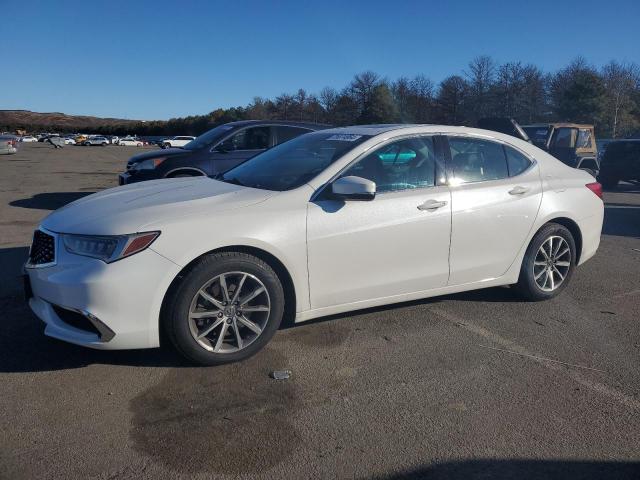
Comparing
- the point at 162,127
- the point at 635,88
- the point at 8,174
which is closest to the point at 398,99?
the point at 635,88

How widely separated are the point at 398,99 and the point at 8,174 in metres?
31.2

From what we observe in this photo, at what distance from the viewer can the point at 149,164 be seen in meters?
9.41

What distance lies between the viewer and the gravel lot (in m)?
2.75

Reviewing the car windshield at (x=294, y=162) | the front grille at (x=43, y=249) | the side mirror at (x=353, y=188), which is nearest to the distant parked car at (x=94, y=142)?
the car windshield at (x=294, y=162)

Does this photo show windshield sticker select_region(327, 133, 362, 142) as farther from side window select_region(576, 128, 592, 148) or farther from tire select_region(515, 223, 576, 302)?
side window select_region(576, 128, 592, 148)

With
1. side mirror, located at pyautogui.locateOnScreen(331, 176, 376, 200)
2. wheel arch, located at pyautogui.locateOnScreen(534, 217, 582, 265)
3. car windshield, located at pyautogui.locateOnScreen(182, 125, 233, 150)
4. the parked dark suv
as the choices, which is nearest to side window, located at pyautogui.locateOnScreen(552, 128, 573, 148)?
the parked dark suv

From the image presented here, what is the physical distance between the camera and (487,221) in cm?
467

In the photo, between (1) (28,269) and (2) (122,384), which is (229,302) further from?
(1) (28,269)

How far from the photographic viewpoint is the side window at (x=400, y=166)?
4344mm

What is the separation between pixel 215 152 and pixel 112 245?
6310 millimetres

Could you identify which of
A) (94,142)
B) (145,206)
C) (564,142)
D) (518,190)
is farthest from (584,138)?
(94,142)

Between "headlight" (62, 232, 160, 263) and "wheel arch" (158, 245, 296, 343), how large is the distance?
0.29m

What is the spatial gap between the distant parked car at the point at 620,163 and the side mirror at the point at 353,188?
46.0 ft

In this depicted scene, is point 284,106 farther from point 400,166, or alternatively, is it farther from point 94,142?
point 400,166
